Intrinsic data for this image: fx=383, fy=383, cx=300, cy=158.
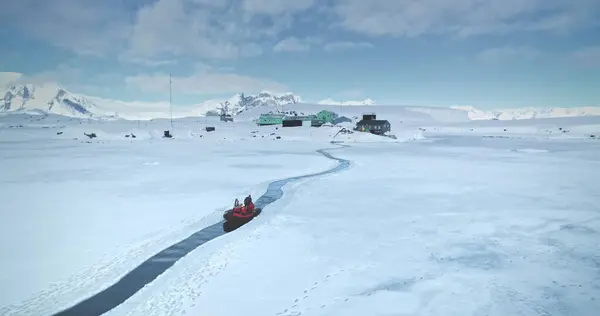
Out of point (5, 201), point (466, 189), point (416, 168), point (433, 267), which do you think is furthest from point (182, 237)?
point (416, 168)

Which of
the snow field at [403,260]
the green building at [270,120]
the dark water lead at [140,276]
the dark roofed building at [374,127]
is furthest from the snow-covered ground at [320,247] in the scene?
the green building at [270,120]

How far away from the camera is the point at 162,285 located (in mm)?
8164

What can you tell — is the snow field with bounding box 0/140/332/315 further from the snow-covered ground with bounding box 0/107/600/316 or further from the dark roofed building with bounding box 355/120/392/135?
the dark roofed building with bounding box 355/120/392/135

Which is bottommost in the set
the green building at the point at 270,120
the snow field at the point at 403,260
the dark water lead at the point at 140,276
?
the dark water lead at the point at 140,276

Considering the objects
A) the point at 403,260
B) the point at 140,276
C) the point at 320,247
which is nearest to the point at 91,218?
the point at 140,276

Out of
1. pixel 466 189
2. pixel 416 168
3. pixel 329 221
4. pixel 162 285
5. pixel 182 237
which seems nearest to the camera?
pixel 162 285

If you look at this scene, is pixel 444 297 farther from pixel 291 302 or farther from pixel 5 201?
pixel 5 201

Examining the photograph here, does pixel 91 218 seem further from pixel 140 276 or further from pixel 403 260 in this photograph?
pixel 403 260

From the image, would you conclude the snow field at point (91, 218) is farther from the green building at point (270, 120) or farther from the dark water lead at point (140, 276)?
the green building at point (270, 120)

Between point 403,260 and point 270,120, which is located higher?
point 270,120

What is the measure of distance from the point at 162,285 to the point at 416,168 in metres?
22.2

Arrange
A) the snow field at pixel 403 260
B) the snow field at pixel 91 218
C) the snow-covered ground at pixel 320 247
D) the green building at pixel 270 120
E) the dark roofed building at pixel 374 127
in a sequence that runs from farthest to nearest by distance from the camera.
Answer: the green building at pixel 270 120 < the dark roofed building at pixel 374 127 < the snow field at pixel 91 218 < the snow-covered ground at pixel 320 247 < the snow field at pixel 403 260

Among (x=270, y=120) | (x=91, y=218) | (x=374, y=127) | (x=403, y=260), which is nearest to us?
(x=403, y=260)

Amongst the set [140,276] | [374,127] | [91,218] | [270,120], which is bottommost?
[140,276]
